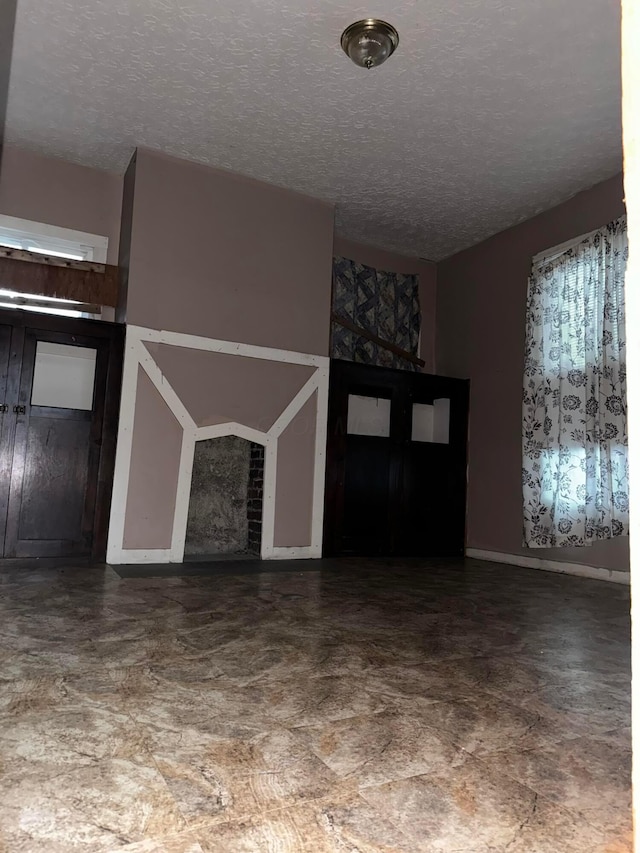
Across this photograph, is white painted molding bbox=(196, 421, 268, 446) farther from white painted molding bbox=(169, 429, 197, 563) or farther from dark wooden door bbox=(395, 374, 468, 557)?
dark wooden door bbox=(395, 374, 468, 557)

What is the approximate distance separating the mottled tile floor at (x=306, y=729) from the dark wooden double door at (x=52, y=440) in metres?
1.40

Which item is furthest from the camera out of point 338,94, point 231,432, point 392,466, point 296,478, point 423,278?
point 423,278

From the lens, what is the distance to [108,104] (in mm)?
3941

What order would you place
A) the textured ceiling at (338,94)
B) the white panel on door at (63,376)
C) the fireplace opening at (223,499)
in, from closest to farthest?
the textured ceiling at (338,94)
the white panel on door at (63,376)
the fireplace opening at (223,499)

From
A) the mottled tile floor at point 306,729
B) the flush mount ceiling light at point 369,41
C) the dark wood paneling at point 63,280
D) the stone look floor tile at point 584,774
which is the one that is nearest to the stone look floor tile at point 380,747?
the mottled tile floor at point 306,729

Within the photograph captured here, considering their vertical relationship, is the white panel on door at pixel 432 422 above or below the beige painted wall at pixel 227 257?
below

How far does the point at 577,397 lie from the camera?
4.48 m

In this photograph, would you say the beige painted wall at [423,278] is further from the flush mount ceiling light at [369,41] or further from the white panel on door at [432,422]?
the flush mount ceiling light at [369,41]

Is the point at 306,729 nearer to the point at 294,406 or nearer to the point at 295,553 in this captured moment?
the point at 295,553

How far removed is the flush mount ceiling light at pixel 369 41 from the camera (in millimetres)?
3133

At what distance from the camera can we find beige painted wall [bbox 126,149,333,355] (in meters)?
4.48

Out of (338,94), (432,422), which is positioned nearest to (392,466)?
(432,422)

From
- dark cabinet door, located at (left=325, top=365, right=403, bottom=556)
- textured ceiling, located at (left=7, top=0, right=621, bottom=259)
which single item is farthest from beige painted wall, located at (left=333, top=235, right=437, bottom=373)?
dark cabinet door, located at (left=325, top=365, right=403, bottom=556)

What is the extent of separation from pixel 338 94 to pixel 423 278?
291 cm
